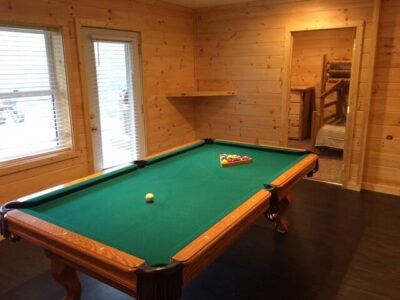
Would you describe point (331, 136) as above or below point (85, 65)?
below

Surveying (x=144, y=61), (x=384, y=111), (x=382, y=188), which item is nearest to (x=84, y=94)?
(x=144, y=61)

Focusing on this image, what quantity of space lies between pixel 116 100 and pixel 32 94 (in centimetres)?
102

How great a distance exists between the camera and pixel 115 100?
403 cm

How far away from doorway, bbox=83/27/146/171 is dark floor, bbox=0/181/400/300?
1401 millimetres

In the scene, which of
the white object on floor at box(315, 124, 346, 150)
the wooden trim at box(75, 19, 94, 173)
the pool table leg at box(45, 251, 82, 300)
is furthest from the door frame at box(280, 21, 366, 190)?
the pool table leg at box(45, 251, 82, 300)

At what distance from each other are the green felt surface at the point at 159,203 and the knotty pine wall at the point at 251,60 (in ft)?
6.32

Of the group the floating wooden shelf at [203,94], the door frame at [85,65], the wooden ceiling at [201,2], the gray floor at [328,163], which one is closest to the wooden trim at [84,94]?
the door frame at [85,65]

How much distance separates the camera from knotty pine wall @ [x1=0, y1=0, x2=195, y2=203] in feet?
10.1

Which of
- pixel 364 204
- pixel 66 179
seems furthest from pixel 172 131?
pixel 364 204

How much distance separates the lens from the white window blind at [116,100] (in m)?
3.79

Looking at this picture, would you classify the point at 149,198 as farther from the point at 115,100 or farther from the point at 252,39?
the point at 252,39

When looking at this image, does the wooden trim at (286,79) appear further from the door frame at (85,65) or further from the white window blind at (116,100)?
the door frame at (85,65)

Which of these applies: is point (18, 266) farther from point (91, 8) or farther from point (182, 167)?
point (91, 8)

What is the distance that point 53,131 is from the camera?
344 cm
